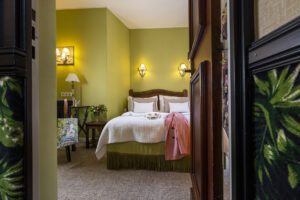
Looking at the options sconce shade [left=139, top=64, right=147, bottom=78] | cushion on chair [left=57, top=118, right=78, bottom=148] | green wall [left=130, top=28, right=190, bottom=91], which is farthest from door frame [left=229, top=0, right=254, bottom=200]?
sconce shade [left=139, top=64, right=147, bottom=78]

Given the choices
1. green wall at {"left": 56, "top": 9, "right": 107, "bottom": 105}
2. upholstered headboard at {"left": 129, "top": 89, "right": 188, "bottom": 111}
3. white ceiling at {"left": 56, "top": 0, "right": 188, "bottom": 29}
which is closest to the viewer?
white ceiling at {"left": 56, "top": 0, "right": 188, "bottom": 29}

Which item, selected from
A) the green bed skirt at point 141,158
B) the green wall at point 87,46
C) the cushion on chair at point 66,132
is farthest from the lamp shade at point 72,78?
the green bed skirt at point 141,158

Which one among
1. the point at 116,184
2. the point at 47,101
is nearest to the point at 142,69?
the point at 116,184

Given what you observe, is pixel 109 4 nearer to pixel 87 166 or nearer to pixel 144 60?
pixel 144 60

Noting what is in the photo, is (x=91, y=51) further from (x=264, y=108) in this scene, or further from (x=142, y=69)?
(x=264, y=108)

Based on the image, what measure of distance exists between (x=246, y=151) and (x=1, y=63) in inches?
36.8

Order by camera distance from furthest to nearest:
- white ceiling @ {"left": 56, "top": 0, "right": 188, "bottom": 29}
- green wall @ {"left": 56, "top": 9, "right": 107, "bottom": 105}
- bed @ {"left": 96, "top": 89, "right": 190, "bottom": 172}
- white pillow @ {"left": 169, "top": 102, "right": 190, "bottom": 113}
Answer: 1. white pillow @ {"left": 169, "top": 102, "right": 190, "bottom": 113}
2. green wall @ {"left": 56, "top": 9, "right": 107, "bottom": 105}
3. white ceiling @ {"left": 56, "top": 0, "right": 188, "bottom": 29}
4. bed @ {"left": 96, "top": 89, "right": 190, "bottom": 172}

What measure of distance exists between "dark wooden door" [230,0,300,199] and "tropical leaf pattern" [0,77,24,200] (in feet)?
2.75

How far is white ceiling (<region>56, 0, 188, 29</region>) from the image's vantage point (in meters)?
4.70

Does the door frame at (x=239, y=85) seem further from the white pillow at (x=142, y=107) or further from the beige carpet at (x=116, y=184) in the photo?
the white pillow at (x=142, y=107)

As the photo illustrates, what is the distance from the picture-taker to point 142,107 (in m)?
5.54

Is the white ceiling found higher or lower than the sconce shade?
higher

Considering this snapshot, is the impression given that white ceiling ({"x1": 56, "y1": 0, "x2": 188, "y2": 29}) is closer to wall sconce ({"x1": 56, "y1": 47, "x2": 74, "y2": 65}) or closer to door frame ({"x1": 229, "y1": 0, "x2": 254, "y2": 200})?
wall sconce ({"x1": 56, "y1": 47, "x2": 74, "y2": 65})

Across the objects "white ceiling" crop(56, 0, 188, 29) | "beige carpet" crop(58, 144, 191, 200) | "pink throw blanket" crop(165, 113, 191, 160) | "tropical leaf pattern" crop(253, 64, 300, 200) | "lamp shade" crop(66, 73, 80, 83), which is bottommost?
"beige carpet" crop(58, 144, 191, 200)
